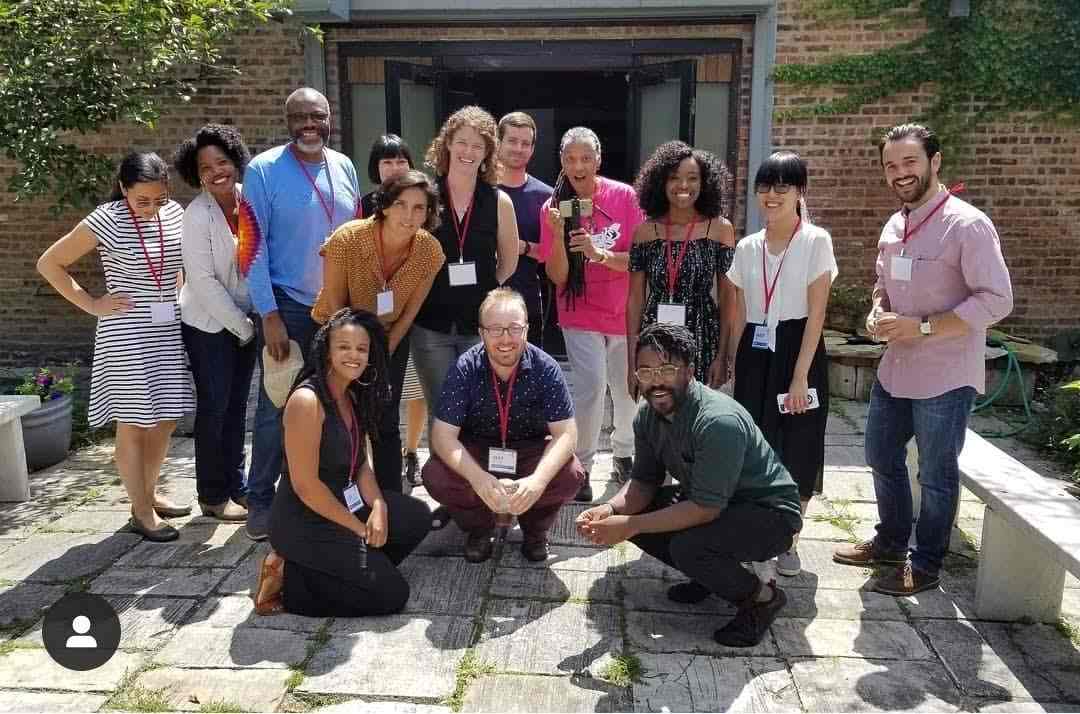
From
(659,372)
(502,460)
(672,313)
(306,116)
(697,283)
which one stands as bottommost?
(502,460)

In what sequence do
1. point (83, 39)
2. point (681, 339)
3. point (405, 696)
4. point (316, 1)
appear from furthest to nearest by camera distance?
point (316, 1) < point (83, 39) < point (681, 339) < point (405, 696)

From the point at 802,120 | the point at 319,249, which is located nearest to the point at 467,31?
the point at 802,120

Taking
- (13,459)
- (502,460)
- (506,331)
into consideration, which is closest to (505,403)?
(502,460)

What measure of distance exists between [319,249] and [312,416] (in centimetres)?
85

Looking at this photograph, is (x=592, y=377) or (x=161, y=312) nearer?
(x=161, y=312)

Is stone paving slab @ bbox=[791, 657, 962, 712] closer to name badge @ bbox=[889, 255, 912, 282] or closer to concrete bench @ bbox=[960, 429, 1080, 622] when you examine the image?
concrete bench @ bbox=[960, 429, 1080, 622]

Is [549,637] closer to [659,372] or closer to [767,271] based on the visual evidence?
[659,372]

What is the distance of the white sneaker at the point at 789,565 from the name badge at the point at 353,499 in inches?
64.0

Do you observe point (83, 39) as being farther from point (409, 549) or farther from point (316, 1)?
point (409, 549)

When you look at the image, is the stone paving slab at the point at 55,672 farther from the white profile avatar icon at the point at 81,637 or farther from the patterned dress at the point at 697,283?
the patterned dress at the point at 697,283

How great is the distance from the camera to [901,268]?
3092mm

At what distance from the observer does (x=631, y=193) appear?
4.05 meters

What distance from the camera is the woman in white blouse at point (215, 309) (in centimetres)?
357

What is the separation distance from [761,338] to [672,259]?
55 centimetres
